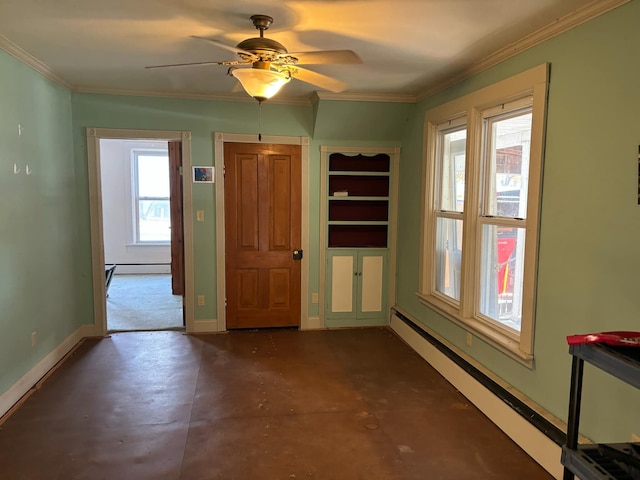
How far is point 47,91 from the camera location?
3.69m

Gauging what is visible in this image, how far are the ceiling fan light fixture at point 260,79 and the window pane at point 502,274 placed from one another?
5.87 ft

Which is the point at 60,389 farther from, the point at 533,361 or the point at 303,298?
the point at 533,361

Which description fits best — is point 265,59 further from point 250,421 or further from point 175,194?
point 175,194

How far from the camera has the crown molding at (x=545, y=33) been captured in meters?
2.12

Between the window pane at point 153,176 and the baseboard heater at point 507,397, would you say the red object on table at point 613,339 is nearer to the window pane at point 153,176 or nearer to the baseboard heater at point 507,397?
the baseboard heater at point 507,397

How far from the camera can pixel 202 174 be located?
4.52 meters

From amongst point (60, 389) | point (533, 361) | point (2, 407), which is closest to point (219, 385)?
point (60, 389)

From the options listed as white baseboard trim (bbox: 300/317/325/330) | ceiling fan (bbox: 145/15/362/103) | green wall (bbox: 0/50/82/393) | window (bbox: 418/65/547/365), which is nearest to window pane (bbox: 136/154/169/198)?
green wall (bbox: 0/50/82/393)

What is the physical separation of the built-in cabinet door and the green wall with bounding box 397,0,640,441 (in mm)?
2283

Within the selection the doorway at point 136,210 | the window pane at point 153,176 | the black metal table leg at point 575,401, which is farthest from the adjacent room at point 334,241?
the window pane at point 153,176

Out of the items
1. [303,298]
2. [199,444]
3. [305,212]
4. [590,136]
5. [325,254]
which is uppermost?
[590,136]

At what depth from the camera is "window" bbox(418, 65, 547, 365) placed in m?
2.65

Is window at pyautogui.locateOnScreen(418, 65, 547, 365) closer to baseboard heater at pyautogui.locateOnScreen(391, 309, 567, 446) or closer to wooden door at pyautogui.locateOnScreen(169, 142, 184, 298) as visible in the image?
baseboard heater at pyautogui.locateOnScreen(391, 309, 567, 446)

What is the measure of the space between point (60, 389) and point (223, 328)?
5.56 feet
